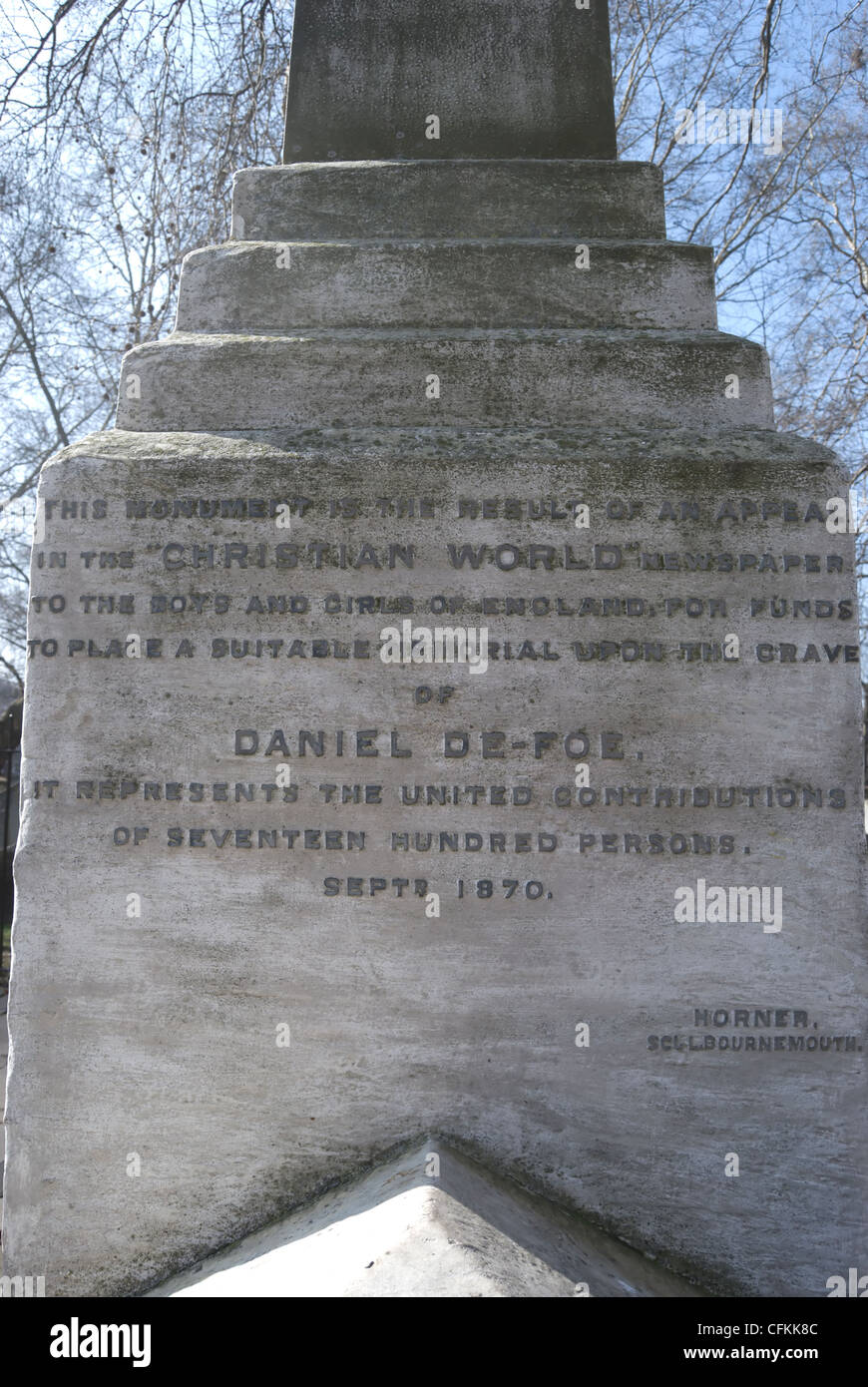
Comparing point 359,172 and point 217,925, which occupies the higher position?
point 359,172

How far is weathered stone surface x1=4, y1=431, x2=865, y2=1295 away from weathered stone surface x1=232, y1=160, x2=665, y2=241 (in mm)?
1126

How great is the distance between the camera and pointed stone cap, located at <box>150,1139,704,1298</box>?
8.68 ft

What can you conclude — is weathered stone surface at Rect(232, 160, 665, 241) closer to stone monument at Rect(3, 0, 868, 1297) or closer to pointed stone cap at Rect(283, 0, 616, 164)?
pointed stone cap at Rect(283, 0, 616, 164)

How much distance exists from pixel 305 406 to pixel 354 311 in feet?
1.60

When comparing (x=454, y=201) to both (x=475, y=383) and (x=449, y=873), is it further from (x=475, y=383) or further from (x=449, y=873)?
(x=449, y=873)

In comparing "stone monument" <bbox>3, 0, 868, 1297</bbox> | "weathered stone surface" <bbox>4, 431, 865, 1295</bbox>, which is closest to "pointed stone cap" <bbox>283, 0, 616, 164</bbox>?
"stone monument" <bbox>3, 0, 868, 1297</bbox>

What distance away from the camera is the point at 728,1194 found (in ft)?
11.4

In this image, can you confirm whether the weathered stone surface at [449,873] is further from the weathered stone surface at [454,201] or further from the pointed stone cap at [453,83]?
the pointed stone cap at [453,83]

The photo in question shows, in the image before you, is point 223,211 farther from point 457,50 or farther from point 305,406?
point 305,406

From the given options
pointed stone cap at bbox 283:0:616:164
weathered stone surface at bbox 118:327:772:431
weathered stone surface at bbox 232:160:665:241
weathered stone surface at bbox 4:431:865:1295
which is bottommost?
weathered stone surface at bbox 4:431:865:1295

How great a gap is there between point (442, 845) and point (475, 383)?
159 centimetres

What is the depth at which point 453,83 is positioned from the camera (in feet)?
15.3
